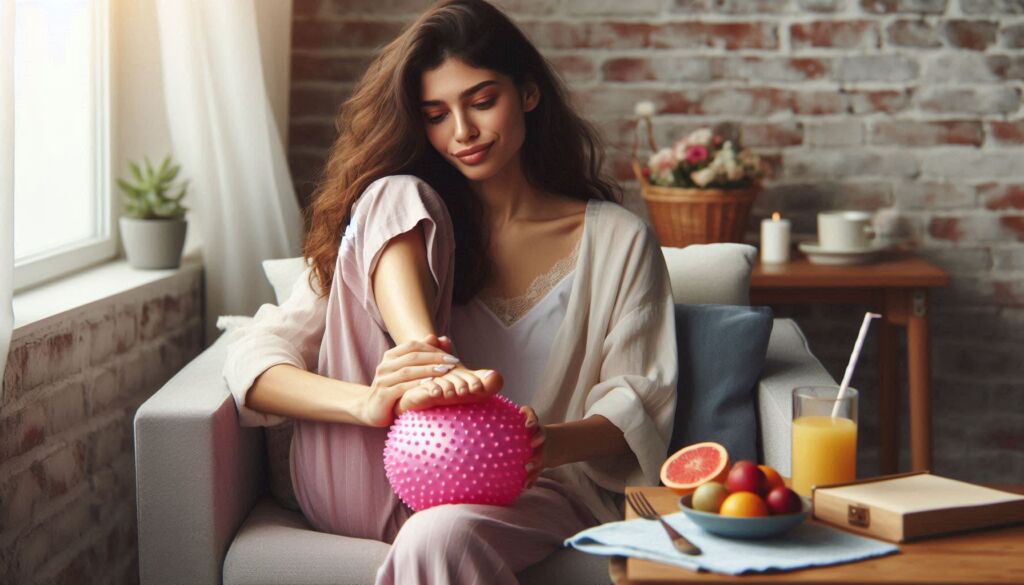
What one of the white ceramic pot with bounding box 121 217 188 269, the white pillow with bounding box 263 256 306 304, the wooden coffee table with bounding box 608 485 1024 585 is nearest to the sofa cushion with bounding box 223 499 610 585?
the wooden coffee table with bounding box 608 485 1024 585

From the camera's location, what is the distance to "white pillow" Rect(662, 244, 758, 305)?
2.22 m

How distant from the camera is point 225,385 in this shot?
190cm

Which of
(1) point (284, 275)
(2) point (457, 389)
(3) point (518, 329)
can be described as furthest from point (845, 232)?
(2) point (457, 389)

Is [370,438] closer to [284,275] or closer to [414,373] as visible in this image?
[414,373]

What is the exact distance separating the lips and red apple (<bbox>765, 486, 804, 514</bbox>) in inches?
33.9

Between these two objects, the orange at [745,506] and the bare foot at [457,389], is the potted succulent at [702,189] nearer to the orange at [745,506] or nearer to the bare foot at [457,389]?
the bare foot at [457,389]

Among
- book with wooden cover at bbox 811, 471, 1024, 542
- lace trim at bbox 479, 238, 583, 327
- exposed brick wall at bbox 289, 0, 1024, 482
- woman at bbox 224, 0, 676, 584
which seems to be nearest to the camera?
book with wooden cover at bbox 811, 471, 1024, 542

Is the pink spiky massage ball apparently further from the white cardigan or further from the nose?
the nose

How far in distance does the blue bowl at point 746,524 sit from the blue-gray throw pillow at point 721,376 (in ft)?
2.24

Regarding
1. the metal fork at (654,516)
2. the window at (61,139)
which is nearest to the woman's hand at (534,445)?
the metal fork at (654,516)

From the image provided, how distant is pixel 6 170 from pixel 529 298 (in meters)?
0.83

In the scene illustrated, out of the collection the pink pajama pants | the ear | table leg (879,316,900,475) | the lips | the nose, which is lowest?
table leg (879,316,900,475)

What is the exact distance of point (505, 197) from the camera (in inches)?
83.9

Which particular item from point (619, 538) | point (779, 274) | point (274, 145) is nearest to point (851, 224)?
point (779, 274)
